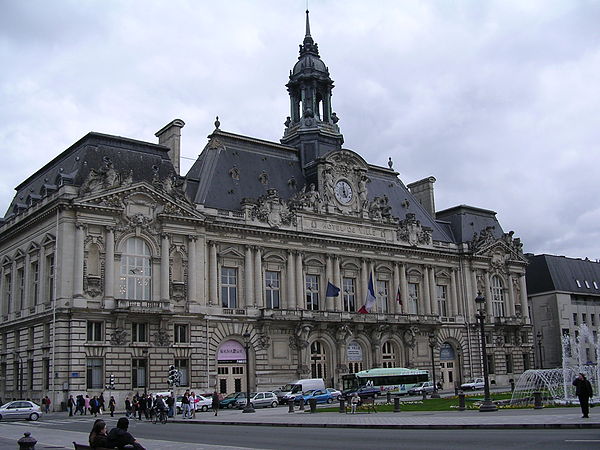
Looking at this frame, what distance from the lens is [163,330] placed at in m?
58.9

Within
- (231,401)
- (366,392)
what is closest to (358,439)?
(231,401)

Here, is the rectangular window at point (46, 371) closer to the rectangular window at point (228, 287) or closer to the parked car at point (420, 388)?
the rectangular window at point (228, 287)

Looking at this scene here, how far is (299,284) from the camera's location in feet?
226

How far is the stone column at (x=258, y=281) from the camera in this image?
65.9m

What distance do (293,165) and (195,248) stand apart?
17.6m

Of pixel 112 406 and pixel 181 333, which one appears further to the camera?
pixel 181 333

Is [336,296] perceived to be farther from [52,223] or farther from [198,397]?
[52,223]

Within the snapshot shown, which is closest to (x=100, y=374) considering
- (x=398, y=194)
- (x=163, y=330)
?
(x=163, y=330)

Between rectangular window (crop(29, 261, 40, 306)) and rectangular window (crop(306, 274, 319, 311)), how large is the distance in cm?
2384

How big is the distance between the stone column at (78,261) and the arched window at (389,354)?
3131cm

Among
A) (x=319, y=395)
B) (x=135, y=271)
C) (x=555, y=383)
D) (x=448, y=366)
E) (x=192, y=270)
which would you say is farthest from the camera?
(x=448, y=366)

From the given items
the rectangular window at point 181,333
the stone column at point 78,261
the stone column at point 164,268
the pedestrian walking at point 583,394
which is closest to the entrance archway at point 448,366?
the rectangular window at point 181,333

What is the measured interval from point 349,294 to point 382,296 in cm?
428

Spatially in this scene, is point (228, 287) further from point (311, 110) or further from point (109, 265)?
point (311, 110)
